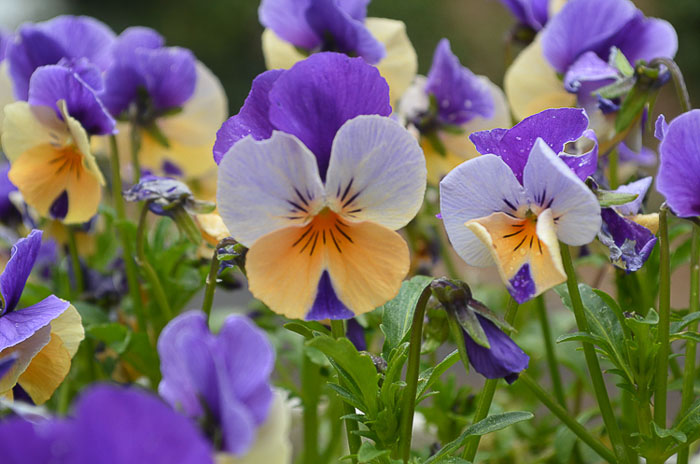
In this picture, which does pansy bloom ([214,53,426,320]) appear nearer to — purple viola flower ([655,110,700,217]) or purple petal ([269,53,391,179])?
purple petal ([269,53,391,179])

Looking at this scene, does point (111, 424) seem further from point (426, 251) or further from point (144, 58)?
point (426, 251)

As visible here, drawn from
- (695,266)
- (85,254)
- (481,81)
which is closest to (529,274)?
(695,266)

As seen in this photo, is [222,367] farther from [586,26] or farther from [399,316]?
[586,26]

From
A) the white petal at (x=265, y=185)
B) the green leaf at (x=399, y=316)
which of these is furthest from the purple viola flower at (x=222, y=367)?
the green leaf at (x=399, y=316)

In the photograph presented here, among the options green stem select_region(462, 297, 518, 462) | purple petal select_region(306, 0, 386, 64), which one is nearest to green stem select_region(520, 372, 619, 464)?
green stem select_region(462, 297, 518, 462)

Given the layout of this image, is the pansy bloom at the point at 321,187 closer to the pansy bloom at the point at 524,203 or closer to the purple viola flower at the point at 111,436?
the pansy bloom at the point at 524,203

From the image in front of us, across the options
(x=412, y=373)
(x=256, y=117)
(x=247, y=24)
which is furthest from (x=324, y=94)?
(x=247, y=24)

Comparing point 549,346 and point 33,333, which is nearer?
point 33,333
